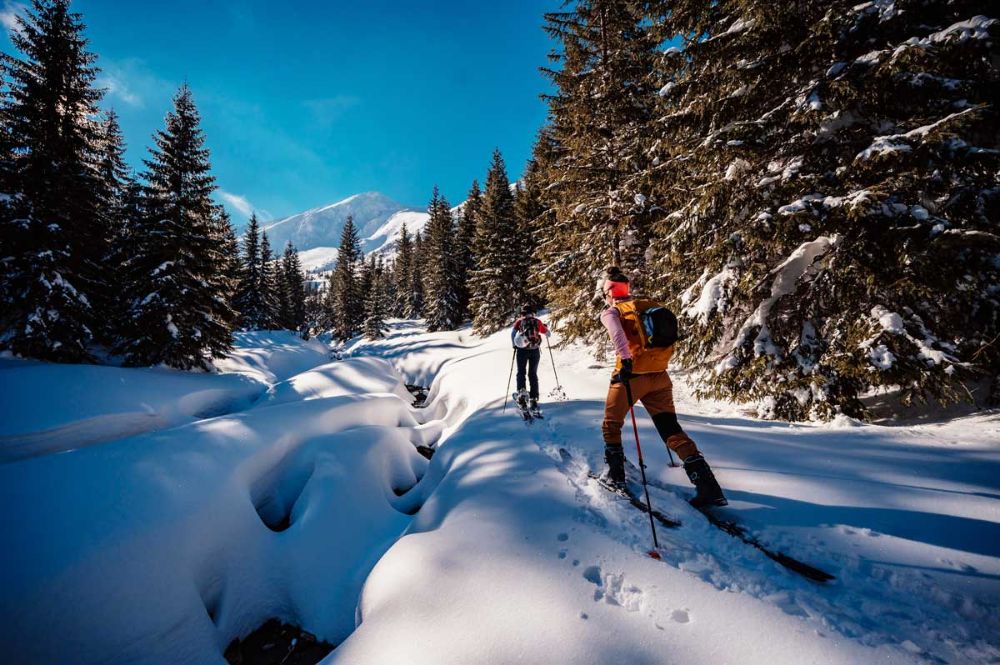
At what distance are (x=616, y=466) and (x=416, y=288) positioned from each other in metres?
50.5

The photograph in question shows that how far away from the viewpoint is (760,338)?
6535mm

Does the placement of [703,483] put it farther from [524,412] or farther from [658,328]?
[524,412]

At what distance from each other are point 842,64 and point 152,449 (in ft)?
39.8

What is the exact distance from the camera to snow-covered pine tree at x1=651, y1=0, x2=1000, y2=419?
4941mm

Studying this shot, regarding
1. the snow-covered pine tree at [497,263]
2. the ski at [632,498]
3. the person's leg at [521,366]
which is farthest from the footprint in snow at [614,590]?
the snow-covered pine tree at [497,263]

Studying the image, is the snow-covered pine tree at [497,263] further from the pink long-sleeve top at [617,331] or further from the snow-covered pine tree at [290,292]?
the snow-covered pine tree at [290,292]

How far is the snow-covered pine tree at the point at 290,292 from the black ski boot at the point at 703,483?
49891mm

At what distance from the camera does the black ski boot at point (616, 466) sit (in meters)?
4.05

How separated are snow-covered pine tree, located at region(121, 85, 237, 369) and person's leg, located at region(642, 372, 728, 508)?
1887 centimetres

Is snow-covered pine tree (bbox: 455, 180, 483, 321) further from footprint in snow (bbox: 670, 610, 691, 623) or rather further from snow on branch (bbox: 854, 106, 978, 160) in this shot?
footprint in snow (bbox: 670, 610, 691, 623)

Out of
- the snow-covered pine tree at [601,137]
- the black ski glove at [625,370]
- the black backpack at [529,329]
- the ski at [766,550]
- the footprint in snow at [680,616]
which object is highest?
the snow-covered pine tree at [601,137]

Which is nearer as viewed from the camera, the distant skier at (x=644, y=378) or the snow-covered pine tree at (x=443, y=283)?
the distant skier at (x=644, y=378)

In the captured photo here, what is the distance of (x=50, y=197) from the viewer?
42.5ft

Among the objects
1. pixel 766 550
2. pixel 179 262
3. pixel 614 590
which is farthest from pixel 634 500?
pixel 179 262
